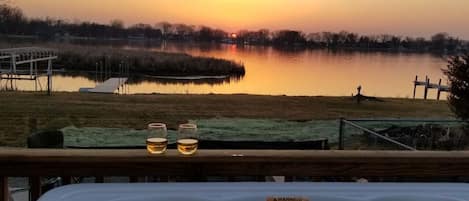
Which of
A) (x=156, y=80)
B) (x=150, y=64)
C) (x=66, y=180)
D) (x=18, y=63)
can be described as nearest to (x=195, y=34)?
(x=150, y=64)

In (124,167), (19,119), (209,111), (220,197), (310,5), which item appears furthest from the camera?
(310,5)

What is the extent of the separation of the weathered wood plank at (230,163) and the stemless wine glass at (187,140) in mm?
27

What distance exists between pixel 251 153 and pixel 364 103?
12.8 m

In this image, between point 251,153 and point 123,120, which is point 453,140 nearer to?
point 251,153

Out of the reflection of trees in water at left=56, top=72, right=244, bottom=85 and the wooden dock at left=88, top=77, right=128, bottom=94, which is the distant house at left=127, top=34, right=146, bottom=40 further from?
the wooden dock at left=88, top=77, right=128, bottom=94

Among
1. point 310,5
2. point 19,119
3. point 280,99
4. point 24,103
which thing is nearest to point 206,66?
point 310,5

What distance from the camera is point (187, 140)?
191 centimetres

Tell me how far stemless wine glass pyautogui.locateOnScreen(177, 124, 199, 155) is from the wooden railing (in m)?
0.02

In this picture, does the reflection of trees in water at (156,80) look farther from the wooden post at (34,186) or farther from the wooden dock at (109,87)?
the wooden post at (34,186)

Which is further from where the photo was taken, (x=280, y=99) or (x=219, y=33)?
(x=219, y=33)

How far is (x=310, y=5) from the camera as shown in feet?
74.4

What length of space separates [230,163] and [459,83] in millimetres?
4684

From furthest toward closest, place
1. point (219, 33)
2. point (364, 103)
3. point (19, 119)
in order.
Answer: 1. point (219, 33)
2. point (364, 103)
3. point (19, 119)

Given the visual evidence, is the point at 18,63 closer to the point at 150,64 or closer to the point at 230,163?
the point at 150,64
